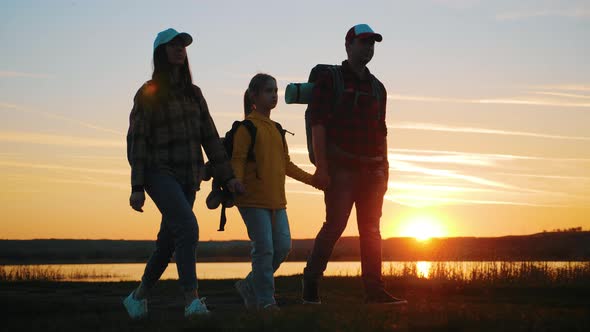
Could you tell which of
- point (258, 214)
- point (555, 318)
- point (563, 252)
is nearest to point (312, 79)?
point (258, 214)

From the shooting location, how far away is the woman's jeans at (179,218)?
704 cm

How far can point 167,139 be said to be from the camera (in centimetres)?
722

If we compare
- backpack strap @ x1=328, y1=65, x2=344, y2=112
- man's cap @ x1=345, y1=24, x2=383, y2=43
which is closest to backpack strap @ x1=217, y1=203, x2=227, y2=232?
backpack strap @ x1=328, y1=65, x2=344, y2=112

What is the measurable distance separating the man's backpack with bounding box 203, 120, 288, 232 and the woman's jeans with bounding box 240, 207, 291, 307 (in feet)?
0.59

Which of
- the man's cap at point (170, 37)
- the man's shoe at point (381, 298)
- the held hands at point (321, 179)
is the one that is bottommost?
the man's shoe at point (381, 298)

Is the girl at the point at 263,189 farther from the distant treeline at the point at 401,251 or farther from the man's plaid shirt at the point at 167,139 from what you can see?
the distant treeline at the point at 401,251

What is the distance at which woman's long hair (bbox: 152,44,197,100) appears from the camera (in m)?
7.30

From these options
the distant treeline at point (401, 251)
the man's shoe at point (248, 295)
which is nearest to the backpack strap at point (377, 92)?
the man's shoe at point (248, 295)

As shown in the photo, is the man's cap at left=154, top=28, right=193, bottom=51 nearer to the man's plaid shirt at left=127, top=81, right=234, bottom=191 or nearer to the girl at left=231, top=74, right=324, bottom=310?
the man's plaid shirt at left=127, top=81, right=234, bottom=191

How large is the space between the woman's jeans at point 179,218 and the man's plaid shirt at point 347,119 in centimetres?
163

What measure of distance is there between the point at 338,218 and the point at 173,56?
7.67 feet

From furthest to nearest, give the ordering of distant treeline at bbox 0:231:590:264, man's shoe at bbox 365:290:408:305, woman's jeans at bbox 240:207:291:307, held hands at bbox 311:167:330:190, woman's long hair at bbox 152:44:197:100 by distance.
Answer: distant treeline at bbox 0:231:590:264 → man's shoe at bbox 365:290:408:305 → held hands at bbox 311:167:330:190 → woman's jeans at bbox 240:207:291:307 → woman's long hair at bbox 152:44:197:100

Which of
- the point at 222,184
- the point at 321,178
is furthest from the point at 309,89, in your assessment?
the point at 222,184

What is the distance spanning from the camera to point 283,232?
7789mm
